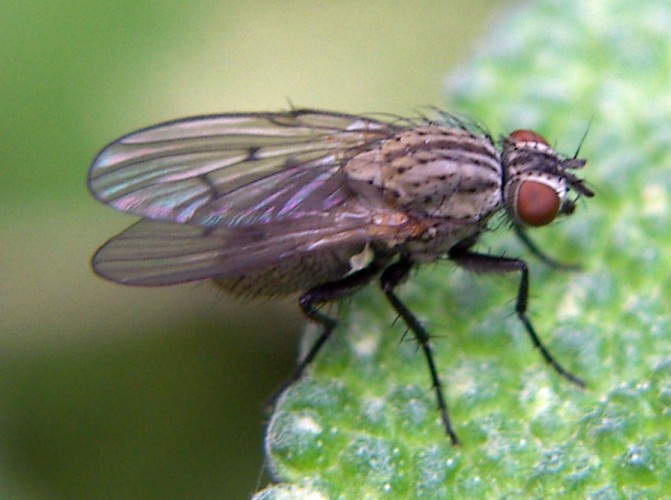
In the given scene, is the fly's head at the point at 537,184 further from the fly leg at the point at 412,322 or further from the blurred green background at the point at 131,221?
the blurred green background at the point at 131,221

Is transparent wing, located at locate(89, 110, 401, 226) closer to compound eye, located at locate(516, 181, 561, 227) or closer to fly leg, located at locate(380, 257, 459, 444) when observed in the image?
fly leg, located at locate(380, 257, 459, 444)

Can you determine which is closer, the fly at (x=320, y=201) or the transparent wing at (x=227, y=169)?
the fly at (x=320, y=201)

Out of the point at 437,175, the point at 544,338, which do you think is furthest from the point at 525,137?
the point at 544,338

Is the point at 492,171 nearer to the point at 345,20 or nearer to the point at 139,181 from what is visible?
the point at 139,181

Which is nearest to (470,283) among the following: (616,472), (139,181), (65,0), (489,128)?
(489,128)

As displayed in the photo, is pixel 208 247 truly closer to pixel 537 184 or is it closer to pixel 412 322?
pixel 412 322

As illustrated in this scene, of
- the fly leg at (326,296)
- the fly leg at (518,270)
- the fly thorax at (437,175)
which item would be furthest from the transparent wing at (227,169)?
the fly leg at (518,270)
